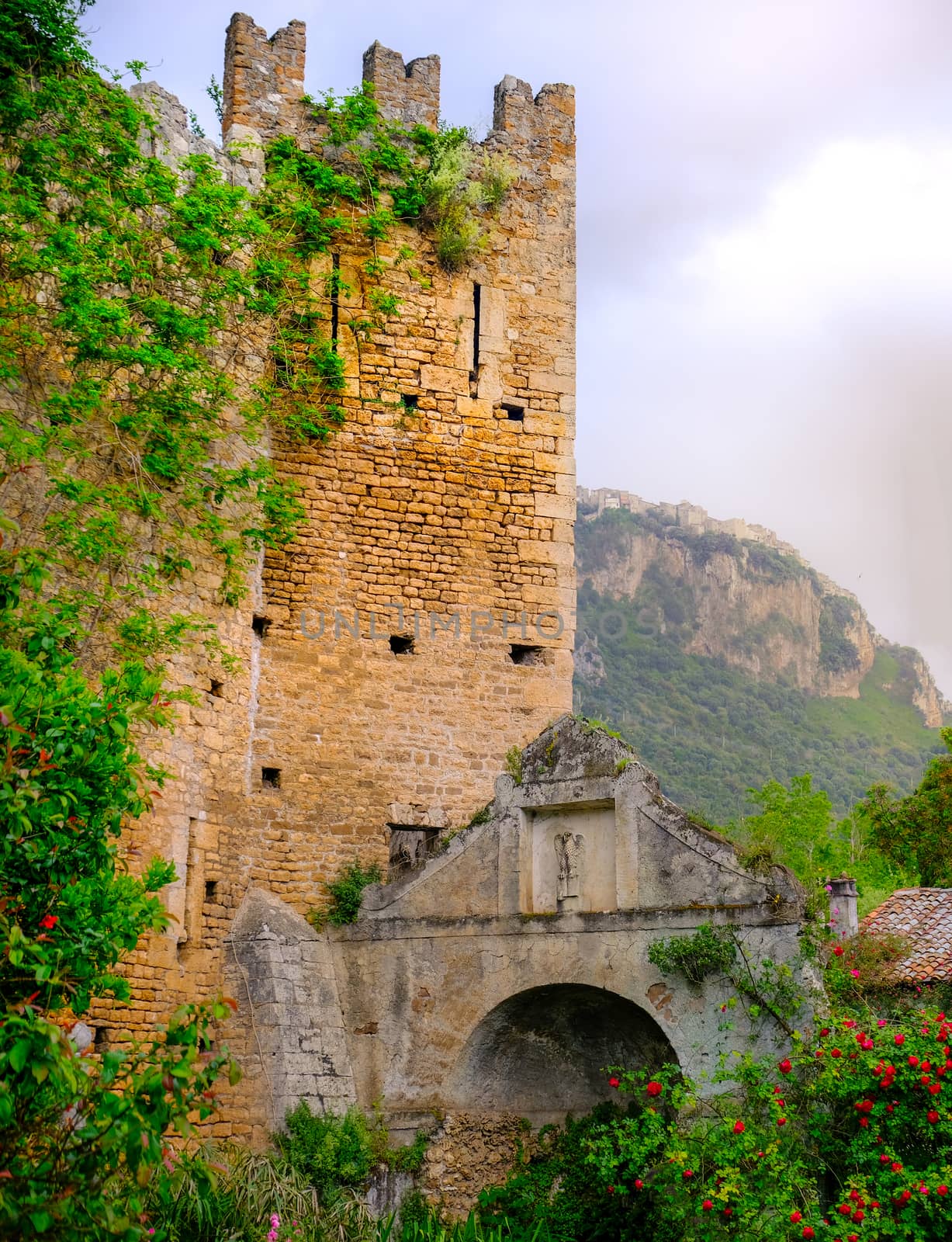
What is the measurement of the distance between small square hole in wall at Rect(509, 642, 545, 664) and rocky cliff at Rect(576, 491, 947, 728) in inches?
1615

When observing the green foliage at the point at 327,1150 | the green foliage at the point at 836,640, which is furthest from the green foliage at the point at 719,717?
the green foliage at the point at 327,1150

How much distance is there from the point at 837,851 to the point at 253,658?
20668 millimetres

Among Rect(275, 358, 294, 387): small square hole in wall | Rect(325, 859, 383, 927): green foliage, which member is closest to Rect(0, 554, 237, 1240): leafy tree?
Rect(325, 859, 383, 927): green foliage

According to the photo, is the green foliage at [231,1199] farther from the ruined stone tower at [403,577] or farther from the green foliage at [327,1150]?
the ruined stone tower at [403,577]

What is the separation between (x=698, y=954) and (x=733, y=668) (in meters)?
46.1

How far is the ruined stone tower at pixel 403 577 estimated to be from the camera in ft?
44.0

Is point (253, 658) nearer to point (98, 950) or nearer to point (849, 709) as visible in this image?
point (98, 950)

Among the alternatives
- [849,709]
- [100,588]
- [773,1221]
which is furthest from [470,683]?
[849,709]

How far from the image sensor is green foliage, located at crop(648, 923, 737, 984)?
11.3 metres

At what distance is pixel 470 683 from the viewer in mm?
14609

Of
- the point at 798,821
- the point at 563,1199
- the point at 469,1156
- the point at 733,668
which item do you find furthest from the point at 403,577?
the point at 733,668

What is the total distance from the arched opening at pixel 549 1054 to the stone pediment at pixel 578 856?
88cm

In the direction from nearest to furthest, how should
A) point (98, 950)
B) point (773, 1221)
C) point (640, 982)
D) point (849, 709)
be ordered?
point (98, 950), point (773, 1221), point (640, 982), point (849, 709)

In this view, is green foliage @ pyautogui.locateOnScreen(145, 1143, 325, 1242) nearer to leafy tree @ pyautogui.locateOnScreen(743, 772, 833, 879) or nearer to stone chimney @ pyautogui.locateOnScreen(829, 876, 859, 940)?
stone chimney @ pyautogui.locateOnScreen(829, 876, 859, 940)
